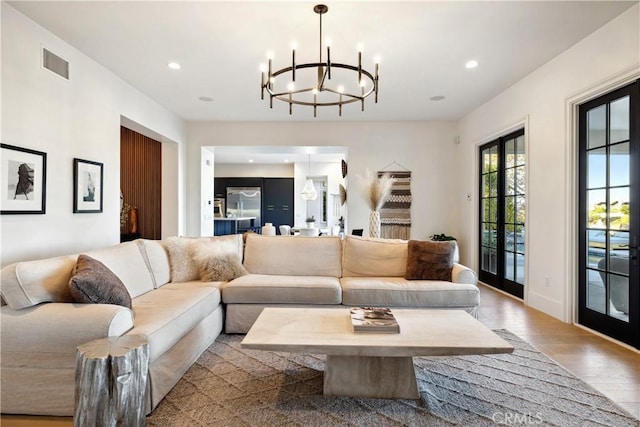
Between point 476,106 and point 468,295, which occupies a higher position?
point 476,106

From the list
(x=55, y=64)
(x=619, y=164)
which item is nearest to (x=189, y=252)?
(x=55, y=64)

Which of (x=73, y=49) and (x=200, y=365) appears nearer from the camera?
(x=200, y=365)

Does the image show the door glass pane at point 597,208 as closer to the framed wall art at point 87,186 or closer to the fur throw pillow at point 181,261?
the fur throw pillow at point 181,261

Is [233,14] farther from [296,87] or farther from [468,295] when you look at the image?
[468,295]

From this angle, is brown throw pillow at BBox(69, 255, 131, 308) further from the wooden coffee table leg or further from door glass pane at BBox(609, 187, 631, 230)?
door glass pane at BBox(609, 187, 631, 230)

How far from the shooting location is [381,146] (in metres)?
6.46

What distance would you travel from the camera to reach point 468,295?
3.16 m

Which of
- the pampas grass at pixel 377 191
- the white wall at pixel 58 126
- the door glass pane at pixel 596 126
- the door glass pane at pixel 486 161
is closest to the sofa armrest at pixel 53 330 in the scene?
the white wall at pixel 58 126

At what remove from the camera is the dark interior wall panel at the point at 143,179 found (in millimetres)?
6344

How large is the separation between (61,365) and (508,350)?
2448 mm

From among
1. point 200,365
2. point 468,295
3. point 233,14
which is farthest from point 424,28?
point 200,365

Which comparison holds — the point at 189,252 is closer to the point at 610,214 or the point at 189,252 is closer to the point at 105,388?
the point at 105,388

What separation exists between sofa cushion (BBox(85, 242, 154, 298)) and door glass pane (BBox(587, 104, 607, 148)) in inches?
174

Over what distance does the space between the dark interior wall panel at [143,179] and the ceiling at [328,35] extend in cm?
192
